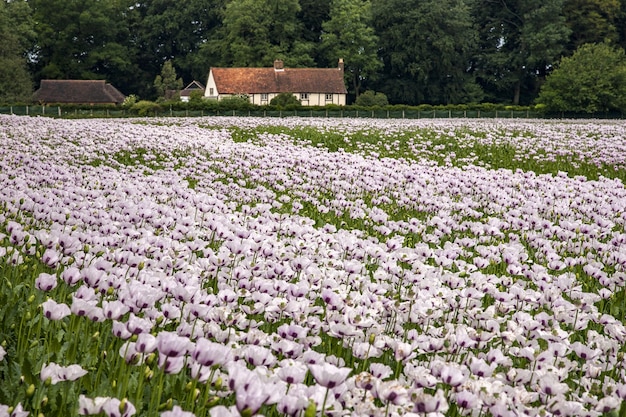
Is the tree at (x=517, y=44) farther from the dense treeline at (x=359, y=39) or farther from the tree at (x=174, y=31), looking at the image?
the tree at (x=174, y=31)

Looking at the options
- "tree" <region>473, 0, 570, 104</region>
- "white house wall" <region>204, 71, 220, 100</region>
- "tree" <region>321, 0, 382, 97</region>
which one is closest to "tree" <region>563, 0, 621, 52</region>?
"tree" <region>473, 0, 570, 104</region>

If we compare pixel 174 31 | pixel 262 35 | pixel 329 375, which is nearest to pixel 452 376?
pixel 329 375

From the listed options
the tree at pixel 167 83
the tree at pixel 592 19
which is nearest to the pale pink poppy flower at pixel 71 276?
the tree at pixel 167 83

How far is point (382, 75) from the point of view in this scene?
3012 inches

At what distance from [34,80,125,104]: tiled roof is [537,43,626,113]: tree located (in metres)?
49.3

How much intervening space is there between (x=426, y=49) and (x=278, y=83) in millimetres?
17565

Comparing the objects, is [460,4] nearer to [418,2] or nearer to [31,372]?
[418,2]

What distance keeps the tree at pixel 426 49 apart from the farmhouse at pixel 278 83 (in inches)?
285

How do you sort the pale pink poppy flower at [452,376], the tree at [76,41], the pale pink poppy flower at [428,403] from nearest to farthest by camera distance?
1. the pale pink poppy flower at [428,403]
2. the pale pink poppy flower at [452,376]
3. the tree at [76,41]

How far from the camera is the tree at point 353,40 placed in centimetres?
7362

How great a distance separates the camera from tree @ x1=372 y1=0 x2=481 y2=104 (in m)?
71.2

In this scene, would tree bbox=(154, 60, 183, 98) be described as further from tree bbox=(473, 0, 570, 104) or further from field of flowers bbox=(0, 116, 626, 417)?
field of flowers bbox=(0, 116, 626, 417)

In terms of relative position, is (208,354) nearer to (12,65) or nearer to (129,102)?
(129,102)

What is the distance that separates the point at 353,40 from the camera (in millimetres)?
74250
